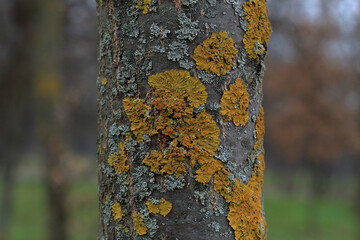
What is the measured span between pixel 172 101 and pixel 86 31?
8.84m

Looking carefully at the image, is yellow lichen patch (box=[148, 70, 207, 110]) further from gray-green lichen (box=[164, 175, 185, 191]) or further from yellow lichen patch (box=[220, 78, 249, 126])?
gray-green lichen (box=[164, 175, 185, 191])

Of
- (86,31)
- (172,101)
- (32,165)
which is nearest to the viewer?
(172,101)

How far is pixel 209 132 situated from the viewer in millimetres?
1189

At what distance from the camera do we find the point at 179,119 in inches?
46.2

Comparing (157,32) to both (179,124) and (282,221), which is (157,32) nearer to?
(179,124)

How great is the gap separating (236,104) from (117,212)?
51cm

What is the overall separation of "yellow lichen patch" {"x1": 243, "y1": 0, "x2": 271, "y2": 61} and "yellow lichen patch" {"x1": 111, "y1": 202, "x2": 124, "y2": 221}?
2.12 feet

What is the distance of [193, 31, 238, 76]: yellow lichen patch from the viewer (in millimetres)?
1183

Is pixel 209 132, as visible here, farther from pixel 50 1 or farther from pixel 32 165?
pixel 32 165

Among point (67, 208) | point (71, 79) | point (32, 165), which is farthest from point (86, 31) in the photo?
point (32, 165)

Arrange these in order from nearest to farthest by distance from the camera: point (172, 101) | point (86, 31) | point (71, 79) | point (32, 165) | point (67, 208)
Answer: point (172, 101), point (67, 208), point (86, 31), point (71, 79), point (32, 165)

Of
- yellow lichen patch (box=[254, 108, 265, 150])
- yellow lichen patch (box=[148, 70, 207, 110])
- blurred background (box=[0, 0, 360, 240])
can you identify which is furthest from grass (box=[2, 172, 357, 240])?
yellow lichen patch (box=[148, 70, 207, 110])

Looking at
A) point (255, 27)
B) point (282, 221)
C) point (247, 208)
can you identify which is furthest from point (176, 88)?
point (282, 221)

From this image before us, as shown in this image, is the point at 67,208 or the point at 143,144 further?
the point at 67,208
